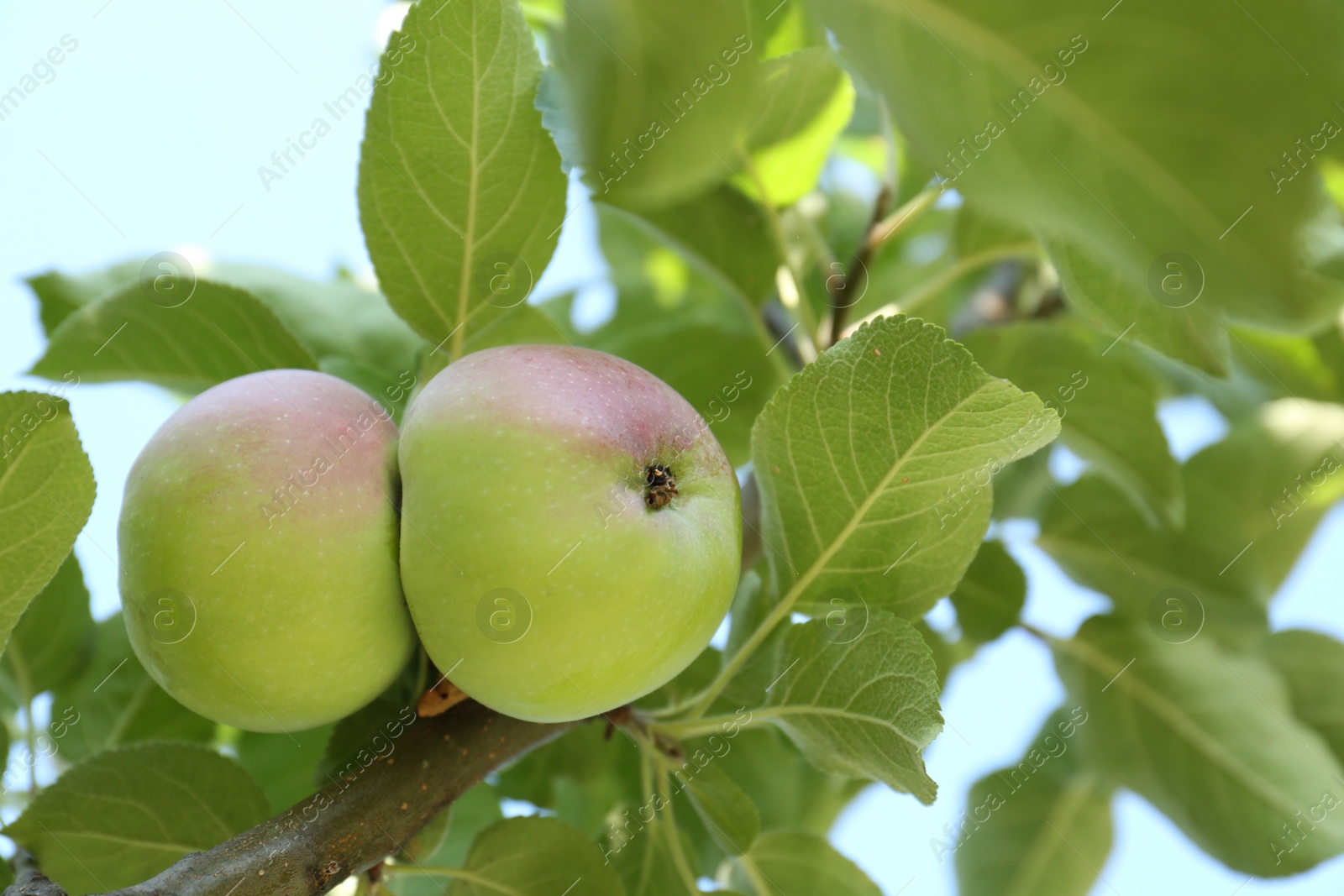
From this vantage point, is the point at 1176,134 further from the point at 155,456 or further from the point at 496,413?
the point at 155,456

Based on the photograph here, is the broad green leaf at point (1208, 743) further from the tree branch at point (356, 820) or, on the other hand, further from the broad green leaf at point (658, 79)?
the broad green leaf at point (658, 79)

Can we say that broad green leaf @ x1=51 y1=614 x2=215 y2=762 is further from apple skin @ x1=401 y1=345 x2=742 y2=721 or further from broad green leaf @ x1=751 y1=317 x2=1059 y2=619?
broad green leaf @ x1=751 y1=317 x2=1059 y2=619

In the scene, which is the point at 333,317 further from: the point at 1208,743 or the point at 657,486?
the point at 1208,743

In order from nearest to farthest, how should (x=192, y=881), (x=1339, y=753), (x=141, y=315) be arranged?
(x=192, y=881)
(x=141, y=315)
(x=1339, y=753)

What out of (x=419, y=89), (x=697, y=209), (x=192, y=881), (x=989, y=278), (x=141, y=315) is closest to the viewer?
(x=192, y=881)

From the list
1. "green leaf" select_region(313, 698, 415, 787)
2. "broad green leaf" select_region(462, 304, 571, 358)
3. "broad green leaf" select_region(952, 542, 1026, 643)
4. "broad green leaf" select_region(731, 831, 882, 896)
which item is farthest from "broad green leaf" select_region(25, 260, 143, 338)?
"broad green leaf" select_region(952, 542, 1026, 643)

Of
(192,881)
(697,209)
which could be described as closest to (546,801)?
(192,881)
